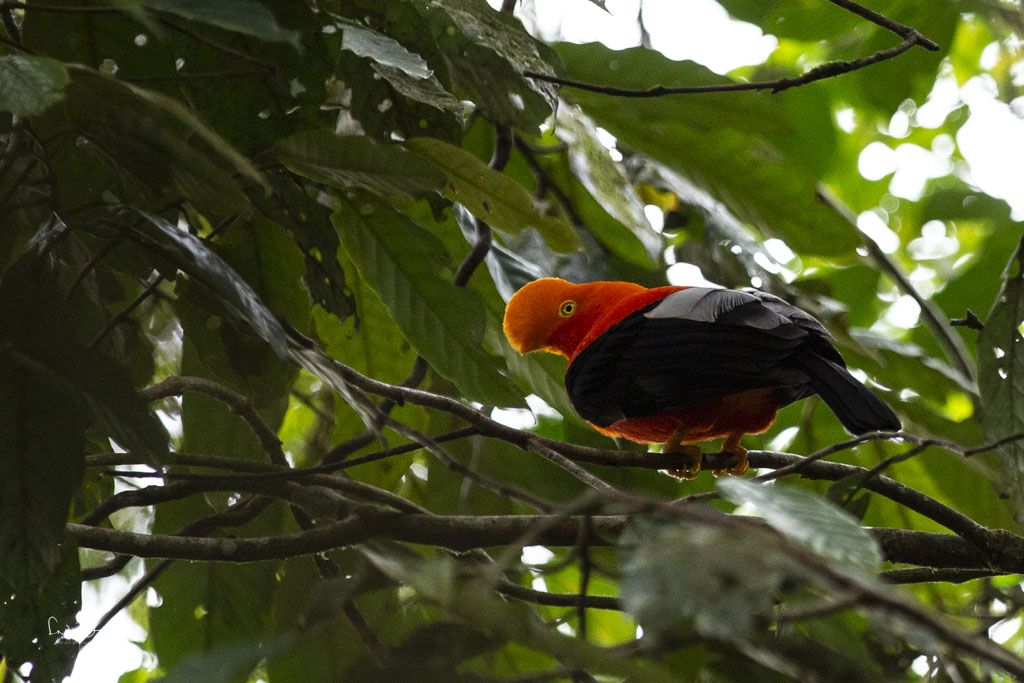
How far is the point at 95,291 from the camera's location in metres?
2.06

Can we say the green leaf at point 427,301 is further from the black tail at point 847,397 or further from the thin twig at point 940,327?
the thin twig at point 940,327

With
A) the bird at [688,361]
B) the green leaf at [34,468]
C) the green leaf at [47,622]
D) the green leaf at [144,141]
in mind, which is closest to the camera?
the green leaf at [144,141]

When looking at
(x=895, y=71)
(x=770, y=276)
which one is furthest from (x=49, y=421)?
(x=895, y=71)

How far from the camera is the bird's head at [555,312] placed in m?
2.54

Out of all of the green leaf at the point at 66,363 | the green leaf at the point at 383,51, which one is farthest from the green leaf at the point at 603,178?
the green leaf at the point at 66,363

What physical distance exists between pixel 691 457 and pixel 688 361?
1.07ft

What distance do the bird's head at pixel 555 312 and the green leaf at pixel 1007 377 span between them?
907 millimetres

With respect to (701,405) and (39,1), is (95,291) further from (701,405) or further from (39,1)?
(701,405)

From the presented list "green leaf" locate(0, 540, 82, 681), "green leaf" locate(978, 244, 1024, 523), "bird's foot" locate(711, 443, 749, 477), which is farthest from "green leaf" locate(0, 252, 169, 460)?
"green leaf" locate(978, 244, 1024, 523)

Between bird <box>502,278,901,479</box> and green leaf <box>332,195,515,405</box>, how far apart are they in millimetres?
270

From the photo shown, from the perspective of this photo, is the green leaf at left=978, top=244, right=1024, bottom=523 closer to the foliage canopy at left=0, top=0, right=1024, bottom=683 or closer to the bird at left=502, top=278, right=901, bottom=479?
the foliage canopy at left=0, top=0, right=1024, bottom=683

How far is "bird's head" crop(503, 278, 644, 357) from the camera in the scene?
2.54m

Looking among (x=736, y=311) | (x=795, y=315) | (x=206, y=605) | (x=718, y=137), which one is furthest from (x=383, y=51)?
(x=718, y=137)

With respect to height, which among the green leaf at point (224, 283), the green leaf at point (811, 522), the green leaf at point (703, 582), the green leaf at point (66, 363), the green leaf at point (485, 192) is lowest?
the green leaf at point (703, 582)
